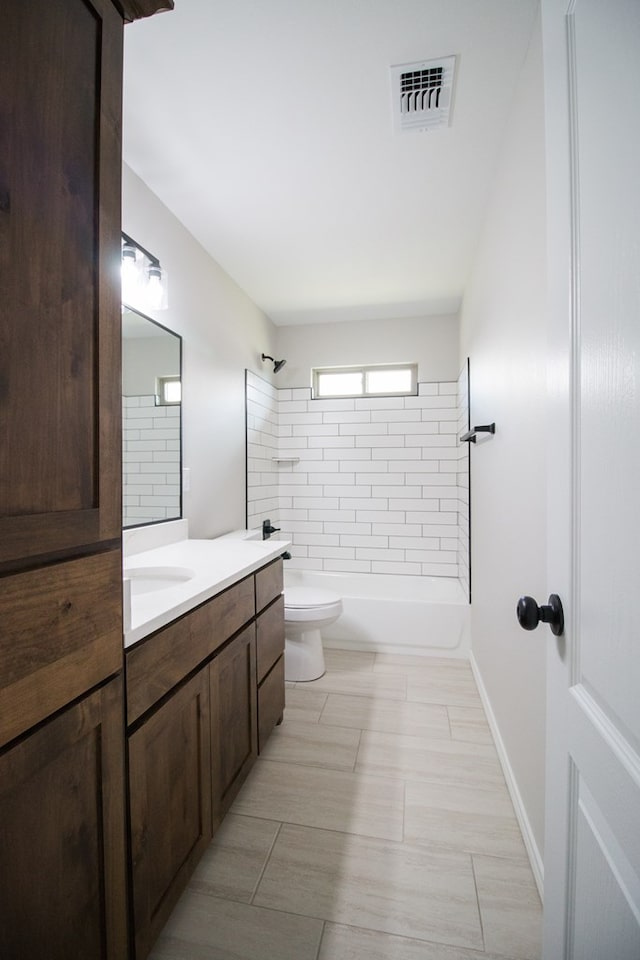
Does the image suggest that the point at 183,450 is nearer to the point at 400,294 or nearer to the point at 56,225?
the point at 56,225

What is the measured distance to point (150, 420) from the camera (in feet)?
6.56

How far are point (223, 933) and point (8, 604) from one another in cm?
116

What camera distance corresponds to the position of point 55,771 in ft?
2.39

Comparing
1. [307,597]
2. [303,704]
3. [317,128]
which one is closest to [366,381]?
[307,597]

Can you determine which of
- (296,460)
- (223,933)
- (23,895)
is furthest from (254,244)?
(223,933)

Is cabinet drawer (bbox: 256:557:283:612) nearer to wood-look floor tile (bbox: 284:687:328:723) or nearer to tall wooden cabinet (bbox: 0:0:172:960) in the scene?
wood-look floor tile (bbox: 284:687:328:723)

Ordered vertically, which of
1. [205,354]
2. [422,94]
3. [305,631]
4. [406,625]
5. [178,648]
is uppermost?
[422,94]

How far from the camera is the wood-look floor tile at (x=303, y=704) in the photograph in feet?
7.19

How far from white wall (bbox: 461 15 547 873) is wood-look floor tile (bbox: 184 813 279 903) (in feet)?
2.80

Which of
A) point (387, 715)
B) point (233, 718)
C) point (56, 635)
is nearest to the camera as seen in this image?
→ point (56, 635)

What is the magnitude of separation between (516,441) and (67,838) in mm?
1617

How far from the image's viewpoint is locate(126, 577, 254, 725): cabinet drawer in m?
0.97

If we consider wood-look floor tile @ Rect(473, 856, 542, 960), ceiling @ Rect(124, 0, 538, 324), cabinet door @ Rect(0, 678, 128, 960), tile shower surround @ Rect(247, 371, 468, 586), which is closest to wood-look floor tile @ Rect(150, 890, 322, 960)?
cabinet door @ Rect(0, 678, 128, 960)

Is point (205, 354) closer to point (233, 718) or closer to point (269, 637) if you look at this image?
point (269, 637)
